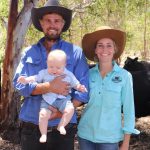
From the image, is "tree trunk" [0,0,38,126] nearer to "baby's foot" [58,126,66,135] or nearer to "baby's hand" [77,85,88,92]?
"baby's hand" [77,85,88,92]

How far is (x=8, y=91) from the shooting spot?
275 inches

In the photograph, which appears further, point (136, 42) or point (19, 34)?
point (136, 42)

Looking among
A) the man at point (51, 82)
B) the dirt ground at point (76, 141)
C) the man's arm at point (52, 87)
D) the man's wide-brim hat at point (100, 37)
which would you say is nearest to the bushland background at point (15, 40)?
the dirt ground at point (76, 141)

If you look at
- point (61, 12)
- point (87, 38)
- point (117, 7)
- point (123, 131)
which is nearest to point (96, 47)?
point (87, 38)

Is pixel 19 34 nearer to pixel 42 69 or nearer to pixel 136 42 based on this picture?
pixel 42 69

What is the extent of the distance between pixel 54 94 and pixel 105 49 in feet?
1.79

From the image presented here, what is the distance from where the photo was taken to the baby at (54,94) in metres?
3.00

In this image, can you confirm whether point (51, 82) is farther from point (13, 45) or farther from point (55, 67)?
point (13, 45)

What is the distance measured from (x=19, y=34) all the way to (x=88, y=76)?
12.3 ft

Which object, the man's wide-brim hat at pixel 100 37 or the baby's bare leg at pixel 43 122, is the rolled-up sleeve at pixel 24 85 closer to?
the baby's bare leg at pixel 43 122

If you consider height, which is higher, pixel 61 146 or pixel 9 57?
pixel 9 57

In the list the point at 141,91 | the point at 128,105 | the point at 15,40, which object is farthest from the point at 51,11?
the point at 141,91

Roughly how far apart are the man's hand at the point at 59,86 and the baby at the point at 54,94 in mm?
36

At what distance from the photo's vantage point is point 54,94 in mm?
3088
